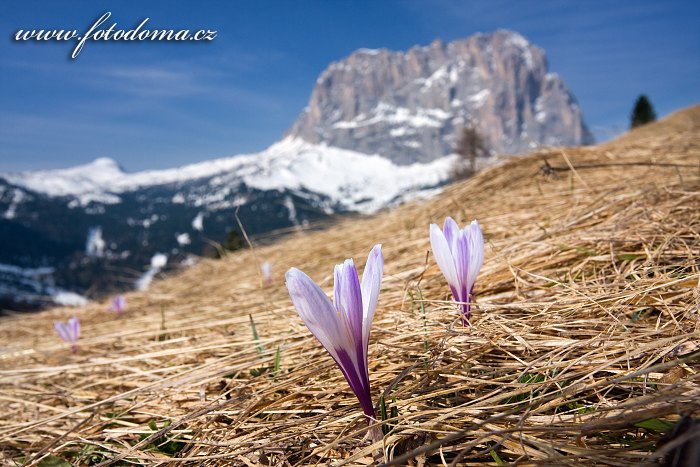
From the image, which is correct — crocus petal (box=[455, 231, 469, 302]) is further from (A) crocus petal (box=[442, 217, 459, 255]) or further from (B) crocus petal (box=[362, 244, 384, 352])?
(B) crocus petal (box=[362, 244, 384, 352])

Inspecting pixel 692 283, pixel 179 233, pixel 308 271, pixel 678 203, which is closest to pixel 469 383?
pixel 692 283

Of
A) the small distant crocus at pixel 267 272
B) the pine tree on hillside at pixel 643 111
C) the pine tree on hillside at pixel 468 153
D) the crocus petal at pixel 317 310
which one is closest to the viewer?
the crocus petal at pixel 317 310

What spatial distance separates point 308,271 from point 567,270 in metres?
1.79

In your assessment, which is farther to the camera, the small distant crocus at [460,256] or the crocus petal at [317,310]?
the small distant crocus at [460,256]

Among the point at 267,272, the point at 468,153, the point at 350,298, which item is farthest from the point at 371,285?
the point at 468,153

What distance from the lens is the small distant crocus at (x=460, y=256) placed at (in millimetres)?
1151

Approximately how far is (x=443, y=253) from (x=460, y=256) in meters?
0.07

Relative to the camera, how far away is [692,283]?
119cm

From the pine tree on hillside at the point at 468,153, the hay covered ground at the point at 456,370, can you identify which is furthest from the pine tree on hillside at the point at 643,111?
the hay covered ground at the point at 456,370

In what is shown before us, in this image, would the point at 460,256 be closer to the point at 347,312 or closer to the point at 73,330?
the point at 347,312

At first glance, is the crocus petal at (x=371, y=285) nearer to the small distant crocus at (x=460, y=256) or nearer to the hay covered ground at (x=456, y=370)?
the hay covered ground at (x=456, y=370)

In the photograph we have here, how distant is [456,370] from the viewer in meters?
1.04

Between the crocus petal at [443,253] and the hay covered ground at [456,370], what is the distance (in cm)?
14

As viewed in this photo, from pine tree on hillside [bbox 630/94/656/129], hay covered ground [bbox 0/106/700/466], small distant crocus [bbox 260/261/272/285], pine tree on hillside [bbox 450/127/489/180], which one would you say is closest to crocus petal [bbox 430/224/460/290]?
hay covered ground [bbox 0/106/700/466]
